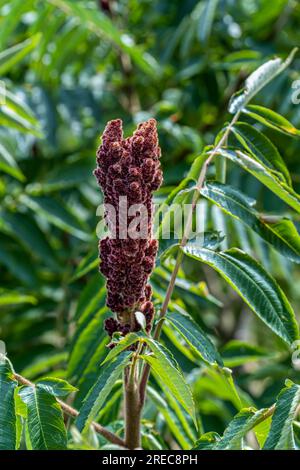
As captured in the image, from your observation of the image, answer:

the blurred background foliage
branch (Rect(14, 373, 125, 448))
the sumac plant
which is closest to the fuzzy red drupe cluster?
the sumac plant

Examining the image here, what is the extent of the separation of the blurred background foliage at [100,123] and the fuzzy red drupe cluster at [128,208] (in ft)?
2.00

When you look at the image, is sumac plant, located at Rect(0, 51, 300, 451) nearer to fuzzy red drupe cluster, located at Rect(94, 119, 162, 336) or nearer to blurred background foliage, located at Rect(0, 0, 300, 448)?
fuzzy red drupe cluster, located at Rect(94, 119, 162, 336)

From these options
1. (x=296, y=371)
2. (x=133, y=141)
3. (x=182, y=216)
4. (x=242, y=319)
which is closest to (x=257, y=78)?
(x=182, y=216)

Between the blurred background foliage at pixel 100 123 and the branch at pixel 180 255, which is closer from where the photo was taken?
the branch at pixel 180 255

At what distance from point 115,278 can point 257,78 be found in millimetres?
538

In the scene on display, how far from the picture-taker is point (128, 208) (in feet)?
4.09

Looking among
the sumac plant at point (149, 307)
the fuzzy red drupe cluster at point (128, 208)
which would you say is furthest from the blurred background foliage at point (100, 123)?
the fuzzy red drupe cluster at point (128, 208)

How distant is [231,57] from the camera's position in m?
2.76

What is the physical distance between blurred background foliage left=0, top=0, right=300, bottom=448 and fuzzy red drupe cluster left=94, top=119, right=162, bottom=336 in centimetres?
61

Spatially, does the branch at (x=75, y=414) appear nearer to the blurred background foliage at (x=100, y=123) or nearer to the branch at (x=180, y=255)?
the branch at (x=180, y=255)

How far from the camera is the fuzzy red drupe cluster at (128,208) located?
1240 mm

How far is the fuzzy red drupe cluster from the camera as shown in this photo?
1.24m

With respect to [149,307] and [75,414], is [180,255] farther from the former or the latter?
[75,414]
